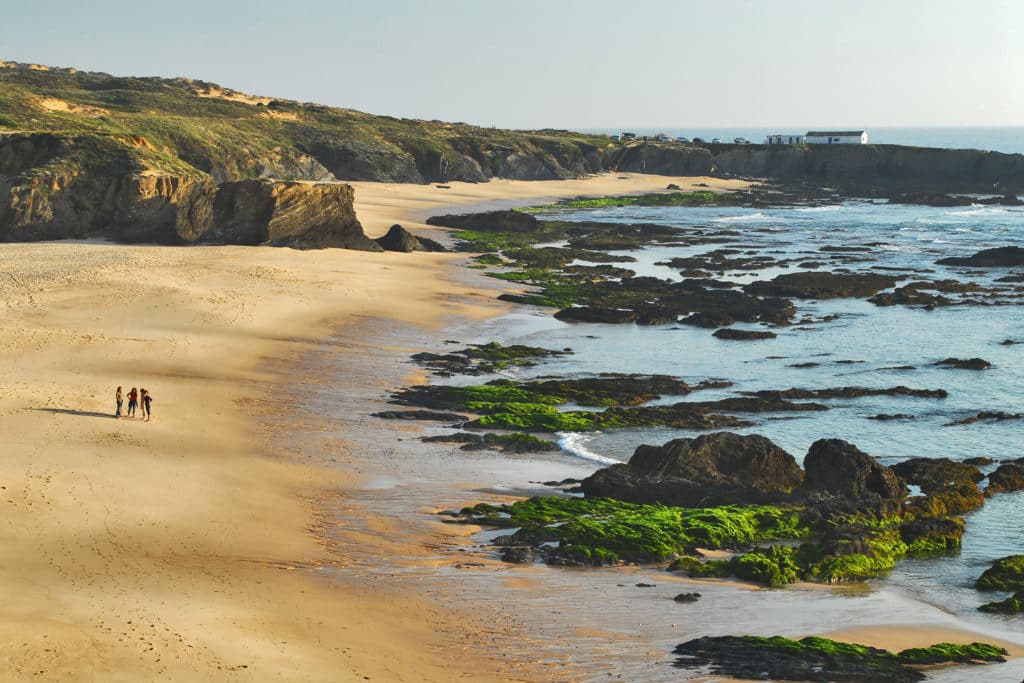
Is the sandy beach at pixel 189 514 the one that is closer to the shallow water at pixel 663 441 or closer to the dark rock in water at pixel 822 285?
the shallow water at pixel 663 441

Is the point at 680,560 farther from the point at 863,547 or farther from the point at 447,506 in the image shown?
the point at 447,506

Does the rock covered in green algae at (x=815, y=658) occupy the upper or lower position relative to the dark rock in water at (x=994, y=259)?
lower

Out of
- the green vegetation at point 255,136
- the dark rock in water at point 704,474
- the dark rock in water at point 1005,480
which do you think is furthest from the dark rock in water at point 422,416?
the green vegetation at point 255,136

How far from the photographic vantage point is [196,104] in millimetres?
105375

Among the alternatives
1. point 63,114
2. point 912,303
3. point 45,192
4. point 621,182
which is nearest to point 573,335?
point 912,303

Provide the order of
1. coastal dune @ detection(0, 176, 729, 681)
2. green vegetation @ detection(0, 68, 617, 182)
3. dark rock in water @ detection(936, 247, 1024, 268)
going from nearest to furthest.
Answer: coastal dune @ detection(0, 176, 729, 681)
dark rock in water @ detection(936, 247, 1024, 268)
green vegetation @ detection(0, 68, 617, 182)

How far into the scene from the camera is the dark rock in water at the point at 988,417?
29.1 metres

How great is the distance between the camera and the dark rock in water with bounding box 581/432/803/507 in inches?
845

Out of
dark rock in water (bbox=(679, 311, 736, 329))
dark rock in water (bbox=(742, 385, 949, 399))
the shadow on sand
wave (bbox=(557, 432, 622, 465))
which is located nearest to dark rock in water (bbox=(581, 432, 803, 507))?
wave (bbox=(557, 432, 622, 465))

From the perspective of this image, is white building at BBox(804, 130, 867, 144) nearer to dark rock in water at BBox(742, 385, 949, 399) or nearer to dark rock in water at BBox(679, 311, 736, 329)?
dark rock in water at BBox(679, 311, 736, 329)

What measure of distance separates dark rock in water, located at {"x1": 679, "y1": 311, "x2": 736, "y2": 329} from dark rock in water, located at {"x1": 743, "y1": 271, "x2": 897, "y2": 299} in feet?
22.1

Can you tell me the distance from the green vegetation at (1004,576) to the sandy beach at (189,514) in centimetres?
244

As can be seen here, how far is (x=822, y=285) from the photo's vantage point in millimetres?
51312

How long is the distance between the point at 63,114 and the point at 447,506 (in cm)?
6284
